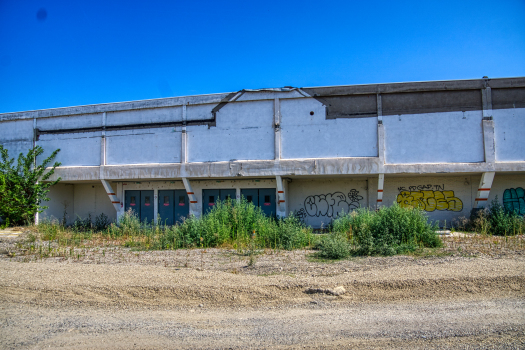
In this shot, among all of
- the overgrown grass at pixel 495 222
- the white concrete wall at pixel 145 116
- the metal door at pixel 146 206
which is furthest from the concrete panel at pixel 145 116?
the overgrown grass at pixel 495 222

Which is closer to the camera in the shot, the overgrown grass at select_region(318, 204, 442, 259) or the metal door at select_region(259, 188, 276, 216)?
the overgrown grass at select_region(318, 204, 442, 259)

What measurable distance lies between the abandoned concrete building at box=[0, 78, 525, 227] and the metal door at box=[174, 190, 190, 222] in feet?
0.19

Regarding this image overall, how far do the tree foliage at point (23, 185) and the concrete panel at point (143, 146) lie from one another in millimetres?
3374

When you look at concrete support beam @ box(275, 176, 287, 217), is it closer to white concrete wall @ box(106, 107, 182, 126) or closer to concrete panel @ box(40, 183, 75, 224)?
white concrete wall @ box(106, 107, 182, 126)

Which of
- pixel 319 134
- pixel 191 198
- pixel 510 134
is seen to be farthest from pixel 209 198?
pixel 510 134

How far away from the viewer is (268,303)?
225 inches

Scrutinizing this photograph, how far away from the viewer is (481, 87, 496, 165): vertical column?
14.5 meters

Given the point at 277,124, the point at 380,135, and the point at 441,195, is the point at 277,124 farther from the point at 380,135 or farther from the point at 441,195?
the point at 441,195

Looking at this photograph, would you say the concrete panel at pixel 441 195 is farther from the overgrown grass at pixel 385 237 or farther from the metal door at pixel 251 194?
the metal door at pixel 251 194

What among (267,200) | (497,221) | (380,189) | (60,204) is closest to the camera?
(497,221)

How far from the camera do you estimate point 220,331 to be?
4.57 m

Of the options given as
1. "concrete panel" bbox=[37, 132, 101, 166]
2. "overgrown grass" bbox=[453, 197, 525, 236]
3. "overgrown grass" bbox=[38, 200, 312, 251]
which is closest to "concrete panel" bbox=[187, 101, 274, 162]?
"overgrown grass" bbox=[38, 200, 312, 251]

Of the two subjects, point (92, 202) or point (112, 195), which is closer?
point (112, 195)

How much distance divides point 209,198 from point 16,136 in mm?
11830
